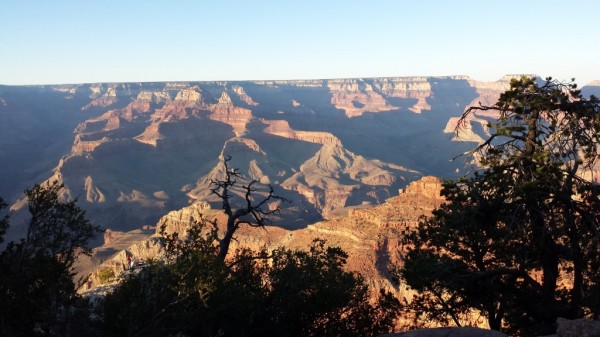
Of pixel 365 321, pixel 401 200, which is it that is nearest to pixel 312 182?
pixel 401 200

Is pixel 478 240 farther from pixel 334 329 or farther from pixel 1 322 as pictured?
pixel 1 322

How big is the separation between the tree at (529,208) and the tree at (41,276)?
40.4 feet

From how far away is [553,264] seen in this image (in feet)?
51.4

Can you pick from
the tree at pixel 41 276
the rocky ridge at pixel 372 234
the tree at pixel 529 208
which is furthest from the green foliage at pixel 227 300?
the rocky ridge at pixel 372 234

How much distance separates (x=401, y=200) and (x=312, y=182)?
12160 cm

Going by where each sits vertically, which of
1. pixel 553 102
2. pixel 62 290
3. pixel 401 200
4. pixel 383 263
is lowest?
pixel 383 263

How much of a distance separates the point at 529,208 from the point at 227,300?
1052cm

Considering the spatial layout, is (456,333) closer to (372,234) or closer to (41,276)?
(41,276)

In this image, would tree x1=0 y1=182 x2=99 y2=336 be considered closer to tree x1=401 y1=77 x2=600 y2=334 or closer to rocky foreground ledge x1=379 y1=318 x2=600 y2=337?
rocky foreground ledge x1=379 y1=318 x2=600 y2=337

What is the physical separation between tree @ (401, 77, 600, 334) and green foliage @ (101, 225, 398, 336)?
15.5 ft

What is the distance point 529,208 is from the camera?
14398 mm

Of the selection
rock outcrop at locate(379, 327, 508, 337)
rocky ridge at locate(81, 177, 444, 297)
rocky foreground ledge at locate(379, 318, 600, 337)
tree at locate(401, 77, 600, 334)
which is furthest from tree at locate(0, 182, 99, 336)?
rocky ridge at locate(81, 177, 444, 297)

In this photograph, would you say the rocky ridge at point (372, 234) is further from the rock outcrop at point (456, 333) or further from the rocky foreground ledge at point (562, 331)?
the rocky foreground ledge at point (562, 331)

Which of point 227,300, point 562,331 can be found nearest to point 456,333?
point 562,331
